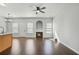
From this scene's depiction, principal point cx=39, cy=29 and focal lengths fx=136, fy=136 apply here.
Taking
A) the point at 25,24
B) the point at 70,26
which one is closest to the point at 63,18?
the point at 70,26

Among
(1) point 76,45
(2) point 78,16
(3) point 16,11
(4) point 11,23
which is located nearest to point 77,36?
(1) point 76,45

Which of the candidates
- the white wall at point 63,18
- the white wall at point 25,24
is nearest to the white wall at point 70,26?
the white wall at point 63,18

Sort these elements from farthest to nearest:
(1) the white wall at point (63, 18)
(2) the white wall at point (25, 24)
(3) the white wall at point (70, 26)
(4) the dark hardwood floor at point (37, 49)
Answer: (2) the white wall at point (25, 24) < (1) the white wall at point (63, 18) < (4) the dark hardwood floor at point (37, 49) < (3) the white wall at point (70, 26)

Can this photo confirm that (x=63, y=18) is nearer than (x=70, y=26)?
No

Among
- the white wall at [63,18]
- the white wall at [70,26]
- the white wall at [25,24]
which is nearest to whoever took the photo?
the white wall at [70,26]

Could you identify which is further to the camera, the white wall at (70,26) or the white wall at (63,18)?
the white wall at (63,18)

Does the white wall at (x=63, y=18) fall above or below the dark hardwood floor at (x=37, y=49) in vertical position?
above

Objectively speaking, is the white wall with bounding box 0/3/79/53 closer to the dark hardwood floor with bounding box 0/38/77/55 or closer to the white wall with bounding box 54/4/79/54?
the white wall with bounding box 54/4/79/54

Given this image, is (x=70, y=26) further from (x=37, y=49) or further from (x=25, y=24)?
(x=25, y=24)

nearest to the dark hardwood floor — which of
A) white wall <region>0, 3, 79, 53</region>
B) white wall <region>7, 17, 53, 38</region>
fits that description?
white wall <region>0, 3, 79, 53</region>

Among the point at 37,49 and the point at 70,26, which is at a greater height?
the point at 70,26

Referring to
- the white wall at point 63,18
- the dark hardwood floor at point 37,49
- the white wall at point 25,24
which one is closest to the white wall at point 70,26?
the white wall at point 63,18

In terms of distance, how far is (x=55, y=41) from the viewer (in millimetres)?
8250

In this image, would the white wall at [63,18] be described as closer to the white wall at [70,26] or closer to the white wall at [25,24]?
the white wall at [70,26]
